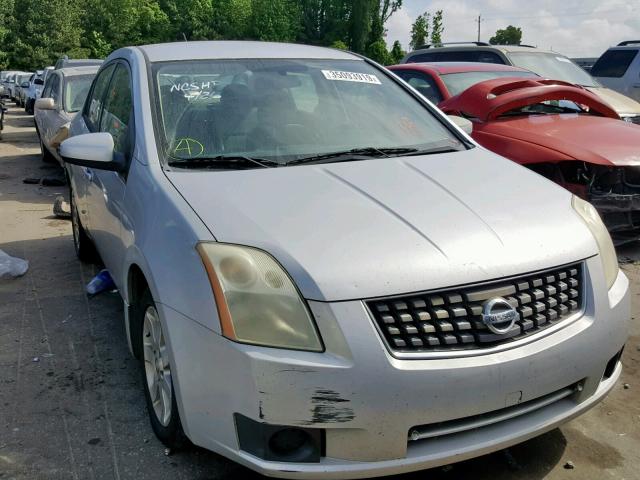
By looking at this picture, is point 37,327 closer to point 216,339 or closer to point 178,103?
point 178,103

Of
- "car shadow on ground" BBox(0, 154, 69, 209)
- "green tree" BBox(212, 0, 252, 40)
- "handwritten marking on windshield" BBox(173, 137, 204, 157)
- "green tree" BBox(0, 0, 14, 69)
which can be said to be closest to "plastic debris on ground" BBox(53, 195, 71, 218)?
"car shadow on ground" BBox(0, 154, 69, 209)

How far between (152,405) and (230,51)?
2018 mm

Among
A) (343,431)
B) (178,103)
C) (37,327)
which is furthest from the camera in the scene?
(37,327)

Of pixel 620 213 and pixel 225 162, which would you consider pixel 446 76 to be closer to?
pixel 620 213

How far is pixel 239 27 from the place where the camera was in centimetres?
5591

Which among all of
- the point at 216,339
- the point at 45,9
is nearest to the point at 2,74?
the point at 45,9

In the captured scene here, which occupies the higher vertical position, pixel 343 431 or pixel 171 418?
pixel 343 431

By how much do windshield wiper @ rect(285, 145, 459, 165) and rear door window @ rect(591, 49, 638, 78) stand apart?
37.2ft

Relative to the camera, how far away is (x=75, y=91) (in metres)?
9.68

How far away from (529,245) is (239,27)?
56.5 metres

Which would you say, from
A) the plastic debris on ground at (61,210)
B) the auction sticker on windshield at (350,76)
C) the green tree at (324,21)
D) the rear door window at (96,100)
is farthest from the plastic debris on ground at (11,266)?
the green tree at (324,21)

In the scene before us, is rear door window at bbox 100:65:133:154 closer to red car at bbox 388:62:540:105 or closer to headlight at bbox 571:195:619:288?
headlight at bbox 571:195:619:288

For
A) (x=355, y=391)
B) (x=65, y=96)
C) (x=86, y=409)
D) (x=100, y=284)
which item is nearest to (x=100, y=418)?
(x=86, y=409)

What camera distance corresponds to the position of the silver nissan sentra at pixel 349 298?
221cm
